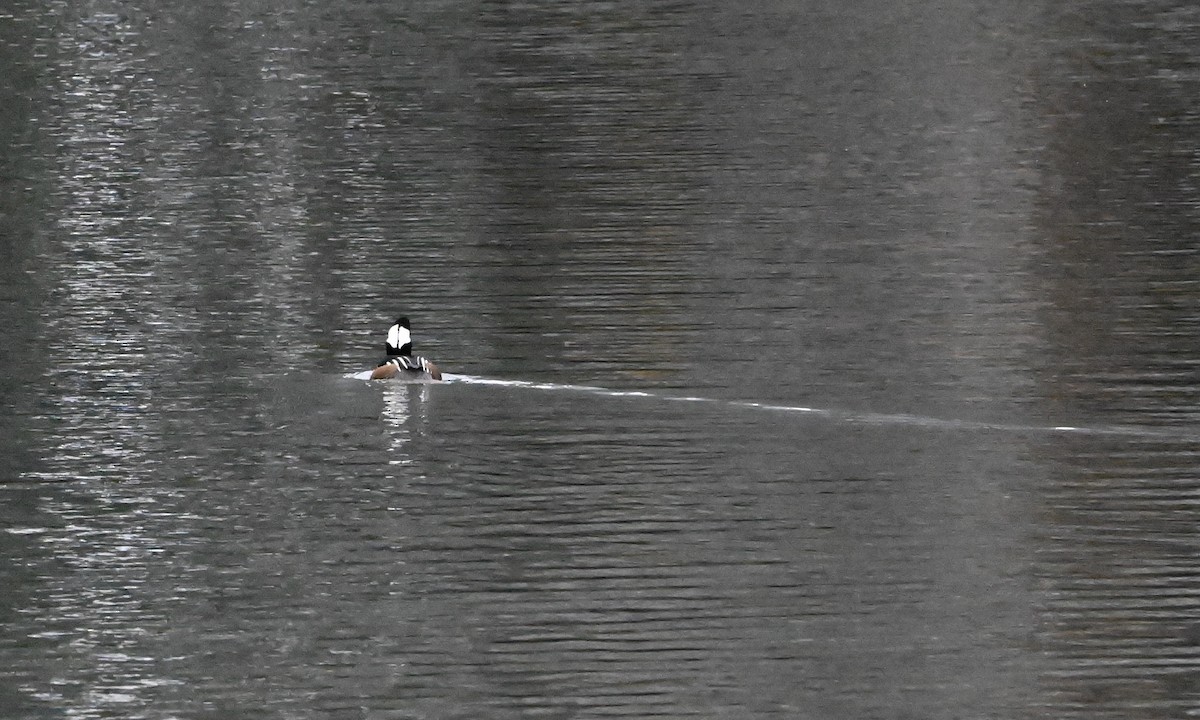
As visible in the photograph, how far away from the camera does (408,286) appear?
21359 millimetres

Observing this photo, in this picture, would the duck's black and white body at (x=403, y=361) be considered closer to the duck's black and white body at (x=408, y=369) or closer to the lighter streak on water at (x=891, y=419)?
the duck's black and white body at (x=408, y=369)

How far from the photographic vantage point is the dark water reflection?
1279 cm

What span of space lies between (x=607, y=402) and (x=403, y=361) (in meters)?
1.58

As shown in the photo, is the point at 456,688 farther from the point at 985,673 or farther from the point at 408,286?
the point at 408,286

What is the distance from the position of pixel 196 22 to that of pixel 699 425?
2621cm

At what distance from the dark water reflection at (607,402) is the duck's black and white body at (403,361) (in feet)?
0.75

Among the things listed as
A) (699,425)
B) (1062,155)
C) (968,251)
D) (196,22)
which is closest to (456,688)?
(699,425)

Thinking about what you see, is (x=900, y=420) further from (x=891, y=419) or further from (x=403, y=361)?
(x=403, y=361)

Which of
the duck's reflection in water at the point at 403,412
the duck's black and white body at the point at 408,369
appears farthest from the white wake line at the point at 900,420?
the duck's reflection in water at the point at 403,412

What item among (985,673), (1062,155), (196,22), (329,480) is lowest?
(985,673)

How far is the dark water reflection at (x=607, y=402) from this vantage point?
12.8m

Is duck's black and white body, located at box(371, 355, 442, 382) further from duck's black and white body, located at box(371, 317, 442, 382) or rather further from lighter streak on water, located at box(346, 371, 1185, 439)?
lighter streak on water, located at box(346, 371, 1185, 439)

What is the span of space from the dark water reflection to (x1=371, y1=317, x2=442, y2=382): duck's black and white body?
23 cm

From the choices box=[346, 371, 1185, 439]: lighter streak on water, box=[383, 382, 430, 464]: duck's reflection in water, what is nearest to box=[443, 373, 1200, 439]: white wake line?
box=[346, 371, 1185, 439]: lighter streak on water
